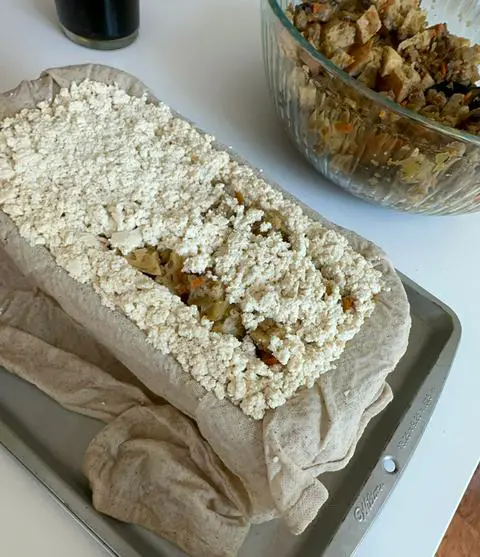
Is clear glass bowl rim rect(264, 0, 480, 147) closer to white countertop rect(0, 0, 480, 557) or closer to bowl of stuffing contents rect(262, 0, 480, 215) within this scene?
bowl of stuffing contents rect(262, 0, 480, 215)

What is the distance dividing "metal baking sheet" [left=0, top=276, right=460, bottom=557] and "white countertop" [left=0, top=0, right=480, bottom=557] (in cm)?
3

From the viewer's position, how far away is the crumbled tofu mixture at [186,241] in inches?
26.4

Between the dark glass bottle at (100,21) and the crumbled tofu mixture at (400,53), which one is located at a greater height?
the crumbled tofu mixture at (400,53)

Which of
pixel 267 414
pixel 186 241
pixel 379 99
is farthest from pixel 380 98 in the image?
pixel 267 414

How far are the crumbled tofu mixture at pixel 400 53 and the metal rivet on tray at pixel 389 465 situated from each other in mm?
445

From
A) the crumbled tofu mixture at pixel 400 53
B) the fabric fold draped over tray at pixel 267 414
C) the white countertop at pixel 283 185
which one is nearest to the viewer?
the fabric fold draped over tray at pixel 267 414

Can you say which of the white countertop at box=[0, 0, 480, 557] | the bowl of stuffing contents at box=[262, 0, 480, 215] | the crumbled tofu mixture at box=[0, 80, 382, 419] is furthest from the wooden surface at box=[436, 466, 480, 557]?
the crumbled tofu mixture at box=[0, 80, 382, 419]

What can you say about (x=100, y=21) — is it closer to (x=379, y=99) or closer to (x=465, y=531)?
(x=379, y=99)

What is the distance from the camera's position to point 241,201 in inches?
30.5

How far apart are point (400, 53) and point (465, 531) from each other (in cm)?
91

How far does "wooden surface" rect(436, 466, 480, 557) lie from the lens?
1245mm

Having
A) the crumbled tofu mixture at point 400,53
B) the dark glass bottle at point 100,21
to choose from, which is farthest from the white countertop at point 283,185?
the crumbled tofu mixture at point 400,53

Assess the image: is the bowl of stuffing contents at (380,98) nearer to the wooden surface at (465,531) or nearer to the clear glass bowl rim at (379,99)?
the clear glass bowl rim at (379,99)

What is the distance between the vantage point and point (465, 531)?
49.8 inches
